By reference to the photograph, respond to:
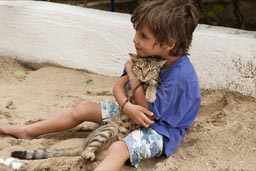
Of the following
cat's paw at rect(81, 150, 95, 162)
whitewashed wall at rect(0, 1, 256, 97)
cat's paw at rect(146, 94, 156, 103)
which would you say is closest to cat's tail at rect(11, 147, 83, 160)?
cat's paw at rect(81, 150, 95, 162)

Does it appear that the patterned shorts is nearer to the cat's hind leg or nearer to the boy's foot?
the cat's hind leg

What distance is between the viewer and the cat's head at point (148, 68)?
298 centimetres

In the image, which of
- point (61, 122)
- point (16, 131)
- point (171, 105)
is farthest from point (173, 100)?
point (16, 131)

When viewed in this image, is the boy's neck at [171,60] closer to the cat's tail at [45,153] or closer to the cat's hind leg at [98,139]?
the cat's hind leg at [98,139]

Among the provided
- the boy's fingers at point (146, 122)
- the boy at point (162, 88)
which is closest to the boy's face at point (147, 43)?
the boy at point (162, 88)

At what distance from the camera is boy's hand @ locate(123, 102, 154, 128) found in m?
3.00

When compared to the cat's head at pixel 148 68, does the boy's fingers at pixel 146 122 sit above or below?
below

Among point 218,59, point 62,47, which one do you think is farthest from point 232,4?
point 62,47

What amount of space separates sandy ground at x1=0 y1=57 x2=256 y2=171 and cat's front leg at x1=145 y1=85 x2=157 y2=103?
1.30 feet

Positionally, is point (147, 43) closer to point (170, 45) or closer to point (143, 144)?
point (170, 45)

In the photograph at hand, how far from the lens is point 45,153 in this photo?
314 centimetres

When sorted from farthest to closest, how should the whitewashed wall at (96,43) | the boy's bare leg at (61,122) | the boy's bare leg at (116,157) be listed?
the whitewashed wall at (96,43) < the boy's bare leg at (61,122) < the boy's bare leg at (116,157)

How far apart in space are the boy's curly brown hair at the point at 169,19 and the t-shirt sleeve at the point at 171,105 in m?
0.24

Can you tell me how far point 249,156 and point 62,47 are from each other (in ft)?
6.92
